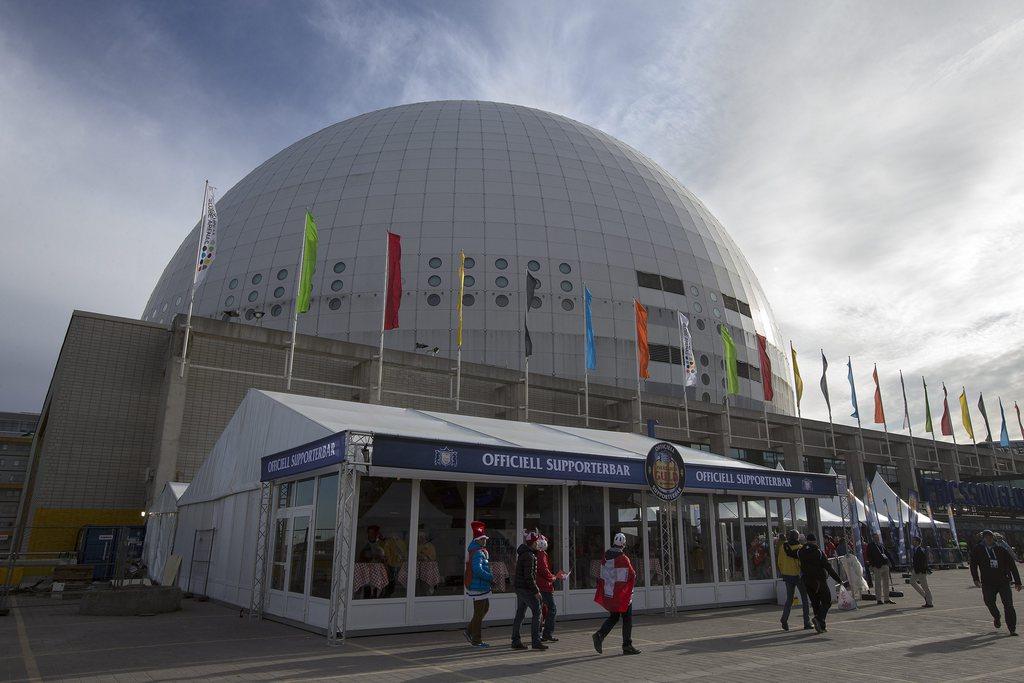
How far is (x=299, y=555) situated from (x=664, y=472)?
746 cm

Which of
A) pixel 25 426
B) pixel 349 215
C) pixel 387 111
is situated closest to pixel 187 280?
pixel 349 215

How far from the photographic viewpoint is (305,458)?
40.2ft

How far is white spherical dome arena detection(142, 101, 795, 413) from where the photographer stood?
35.9m

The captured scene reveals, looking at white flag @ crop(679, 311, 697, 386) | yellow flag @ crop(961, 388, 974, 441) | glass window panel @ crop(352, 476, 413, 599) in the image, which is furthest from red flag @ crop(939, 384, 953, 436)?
glass window panel @ crop(352, 476, 413, 599)

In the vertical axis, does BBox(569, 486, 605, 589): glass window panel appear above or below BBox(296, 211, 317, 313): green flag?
below

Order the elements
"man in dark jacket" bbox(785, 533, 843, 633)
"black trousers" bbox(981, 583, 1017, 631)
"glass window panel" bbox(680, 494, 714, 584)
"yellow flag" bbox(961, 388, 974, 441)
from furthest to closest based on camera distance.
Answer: "yellow flag" bbox(961, 388, 974, 441)
"glass window panel" bbox(680, 494, 714, 584)
"man in dark jacket" bbox(785, 533, 843, 633)
"black trousers" bbox(981, 583, 1017, 631)

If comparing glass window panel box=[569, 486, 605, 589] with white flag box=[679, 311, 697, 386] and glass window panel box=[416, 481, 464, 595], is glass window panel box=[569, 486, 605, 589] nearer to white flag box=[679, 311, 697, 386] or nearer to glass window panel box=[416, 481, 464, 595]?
glass window panel box=[416, 481, 464, 595]

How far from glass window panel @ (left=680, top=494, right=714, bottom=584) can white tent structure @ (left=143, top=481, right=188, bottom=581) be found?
49.5ft

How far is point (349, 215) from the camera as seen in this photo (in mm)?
38906

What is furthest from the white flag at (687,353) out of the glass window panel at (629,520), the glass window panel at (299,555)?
the glass window panel at (299,555)

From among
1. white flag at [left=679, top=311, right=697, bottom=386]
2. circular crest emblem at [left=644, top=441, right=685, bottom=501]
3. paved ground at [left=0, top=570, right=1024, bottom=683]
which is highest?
white flag at [left=679, top=311, right=697, bottom=386]

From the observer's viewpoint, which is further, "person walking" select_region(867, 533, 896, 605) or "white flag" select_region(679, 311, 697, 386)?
"white flag" select_region(679, 311, 697, 386)

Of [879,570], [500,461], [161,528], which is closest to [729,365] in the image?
[879,570]

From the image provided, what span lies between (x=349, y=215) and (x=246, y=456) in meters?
25.0
